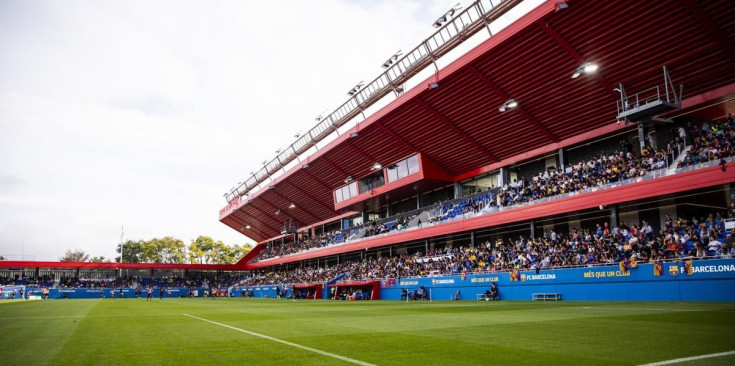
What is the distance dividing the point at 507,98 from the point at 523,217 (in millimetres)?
8387

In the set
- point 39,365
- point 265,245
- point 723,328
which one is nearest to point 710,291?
point 723,328

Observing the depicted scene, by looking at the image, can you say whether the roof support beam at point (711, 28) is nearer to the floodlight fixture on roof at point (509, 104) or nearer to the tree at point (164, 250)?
the floodlight fixture on roof at point (509, 104)

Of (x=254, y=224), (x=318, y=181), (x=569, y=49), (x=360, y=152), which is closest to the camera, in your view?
(x=569, y=49)

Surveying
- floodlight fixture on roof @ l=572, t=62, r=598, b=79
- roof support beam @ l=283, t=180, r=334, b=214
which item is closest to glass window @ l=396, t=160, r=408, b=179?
floodlight fixture on roof @ l=572, t=62, r=598, b=79

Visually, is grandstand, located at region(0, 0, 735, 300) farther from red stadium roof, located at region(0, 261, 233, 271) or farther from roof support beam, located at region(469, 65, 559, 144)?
red stadium roof, located at region(0, 261, 233, 271)

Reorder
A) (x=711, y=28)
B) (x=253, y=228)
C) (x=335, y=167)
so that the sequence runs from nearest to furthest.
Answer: (x=711, y=28), (x=335, y=167), (x=253, y=228)

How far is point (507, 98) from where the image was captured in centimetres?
3150

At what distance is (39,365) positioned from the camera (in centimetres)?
701

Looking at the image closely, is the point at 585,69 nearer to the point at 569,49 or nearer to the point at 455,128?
the point at 569,49

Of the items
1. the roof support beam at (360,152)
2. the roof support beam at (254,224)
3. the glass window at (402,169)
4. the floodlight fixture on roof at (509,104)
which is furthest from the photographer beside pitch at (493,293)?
the roof support beam at (254,224)

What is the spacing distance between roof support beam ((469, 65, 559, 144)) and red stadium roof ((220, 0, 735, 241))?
7 cm

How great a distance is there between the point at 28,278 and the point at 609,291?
85.3 metres

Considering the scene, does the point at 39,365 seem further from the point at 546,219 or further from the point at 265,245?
the point at 265,245

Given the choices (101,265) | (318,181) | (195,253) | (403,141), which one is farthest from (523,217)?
(195,253)
